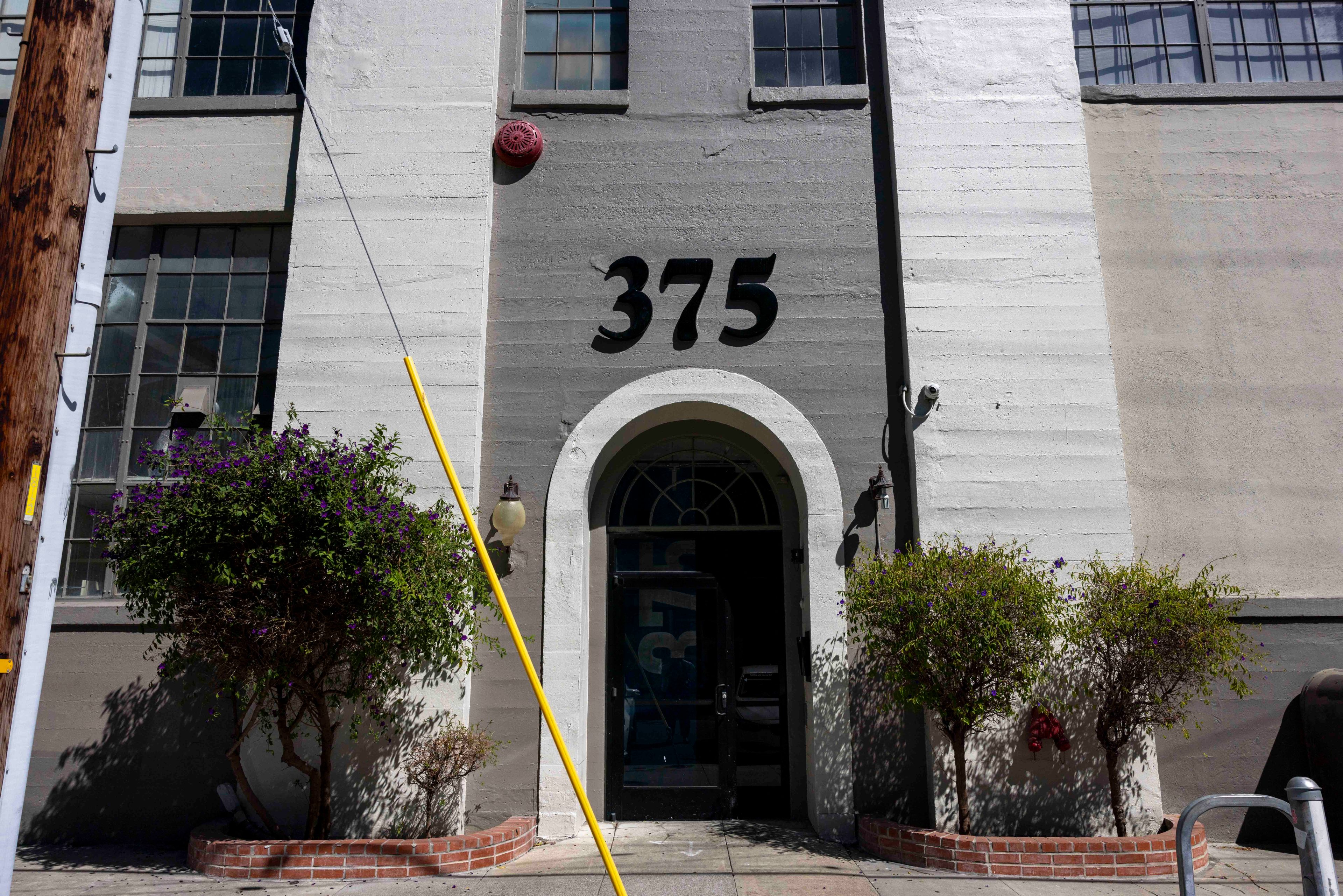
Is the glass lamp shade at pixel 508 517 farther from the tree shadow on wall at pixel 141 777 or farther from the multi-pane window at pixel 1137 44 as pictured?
the multi-pane window at pixel 1137 44

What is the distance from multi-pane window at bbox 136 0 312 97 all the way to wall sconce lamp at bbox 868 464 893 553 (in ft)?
22.3

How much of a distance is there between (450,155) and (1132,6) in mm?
7104

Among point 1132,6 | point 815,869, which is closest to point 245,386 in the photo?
point 815,869

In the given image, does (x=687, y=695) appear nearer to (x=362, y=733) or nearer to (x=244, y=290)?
(x=362, y=733)

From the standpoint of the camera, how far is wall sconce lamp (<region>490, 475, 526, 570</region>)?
731cm

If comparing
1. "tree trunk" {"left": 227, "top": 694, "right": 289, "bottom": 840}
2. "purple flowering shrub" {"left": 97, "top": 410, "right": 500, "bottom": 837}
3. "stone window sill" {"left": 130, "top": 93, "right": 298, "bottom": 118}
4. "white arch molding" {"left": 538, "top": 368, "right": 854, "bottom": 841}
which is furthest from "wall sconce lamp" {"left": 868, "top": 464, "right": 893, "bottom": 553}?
"stone window sill" {"left": 130, "top": 93, "right": 298, "bottom": 118}

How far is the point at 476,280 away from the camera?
7926mm

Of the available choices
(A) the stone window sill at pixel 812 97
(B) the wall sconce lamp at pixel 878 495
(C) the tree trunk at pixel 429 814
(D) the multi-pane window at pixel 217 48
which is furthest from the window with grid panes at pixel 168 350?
(B) the wall sconce lamp at pixel 878 495

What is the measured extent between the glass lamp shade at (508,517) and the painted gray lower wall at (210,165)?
3.69 metres

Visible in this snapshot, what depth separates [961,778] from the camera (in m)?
6.59

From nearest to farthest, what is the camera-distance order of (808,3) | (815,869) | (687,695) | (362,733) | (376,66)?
(815,869) < (362,733) < (687,695) < (376,66) < (808,3)

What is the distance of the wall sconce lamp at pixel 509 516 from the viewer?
7312mm

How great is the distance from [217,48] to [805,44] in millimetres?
5945

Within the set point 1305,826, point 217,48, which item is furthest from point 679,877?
point 217,48
